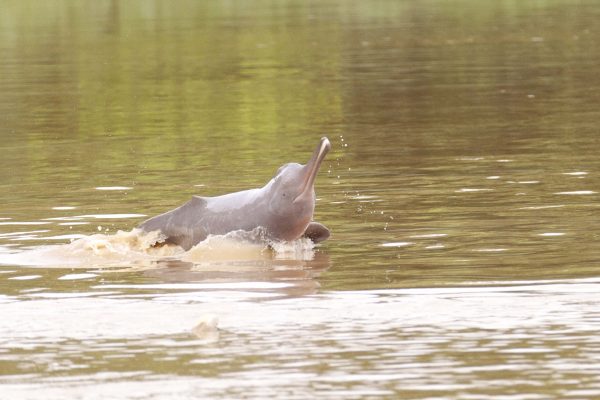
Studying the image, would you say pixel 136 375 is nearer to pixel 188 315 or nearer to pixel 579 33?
pixel 188 315

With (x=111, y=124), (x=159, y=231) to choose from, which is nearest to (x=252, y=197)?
(x=159, y=231)

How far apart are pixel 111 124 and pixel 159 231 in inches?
542

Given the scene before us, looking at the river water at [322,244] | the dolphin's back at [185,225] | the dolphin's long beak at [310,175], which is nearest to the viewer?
the river water at [322,244]

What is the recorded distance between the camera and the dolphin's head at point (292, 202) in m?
15.2

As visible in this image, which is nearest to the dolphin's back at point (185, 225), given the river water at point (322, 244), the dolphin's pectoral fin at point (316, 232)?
the river water at point (322, 244)

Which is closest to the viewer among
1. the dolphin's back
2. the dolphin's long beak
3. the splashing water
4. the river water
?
the river water

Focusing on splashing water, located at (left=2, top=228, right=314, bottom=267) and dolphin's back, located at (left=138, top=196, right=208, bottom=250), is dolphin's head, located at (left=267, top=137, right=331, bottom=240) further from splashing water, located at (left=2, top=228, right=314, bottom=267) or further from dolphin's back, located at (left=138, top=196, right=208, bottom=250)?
dolphin's back, located at (left=138, top=196, right=208, bottom=250)

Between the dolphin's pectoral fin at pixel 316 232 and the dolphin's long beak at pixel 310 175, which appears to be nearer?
the dolphin's long beak at pixel 310 175

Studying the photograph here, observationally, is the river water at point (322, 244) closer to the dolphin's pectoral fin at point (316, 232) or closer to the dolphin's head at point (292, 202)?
the dolphin's pectoral fin at point (316, 232)

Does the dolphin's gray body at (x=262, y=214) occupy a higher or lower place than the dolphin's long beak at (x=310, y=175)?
lower

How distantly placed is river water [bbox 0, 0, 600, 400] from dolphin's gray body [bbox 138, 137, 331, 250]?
0.62 feet

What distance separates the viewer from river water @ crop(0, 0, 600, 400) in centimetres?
1078

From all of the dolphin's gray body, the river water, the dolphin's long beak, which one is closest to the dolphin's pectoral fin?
the dolphin's gray body

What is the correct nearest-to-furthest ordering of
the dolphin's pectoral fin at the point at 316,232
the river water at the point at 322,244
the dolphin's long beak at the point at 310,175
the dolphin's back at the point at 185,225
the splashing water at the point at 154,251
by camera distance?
1. the river water at the point at 322,244
2. the dolphin's long beak at the point at 310,175
3. the splashing water at the point at 154,251
4. the dolphin's pectoral fin at the point at 316,232
5. the dolphin's back at the point at 185,225
